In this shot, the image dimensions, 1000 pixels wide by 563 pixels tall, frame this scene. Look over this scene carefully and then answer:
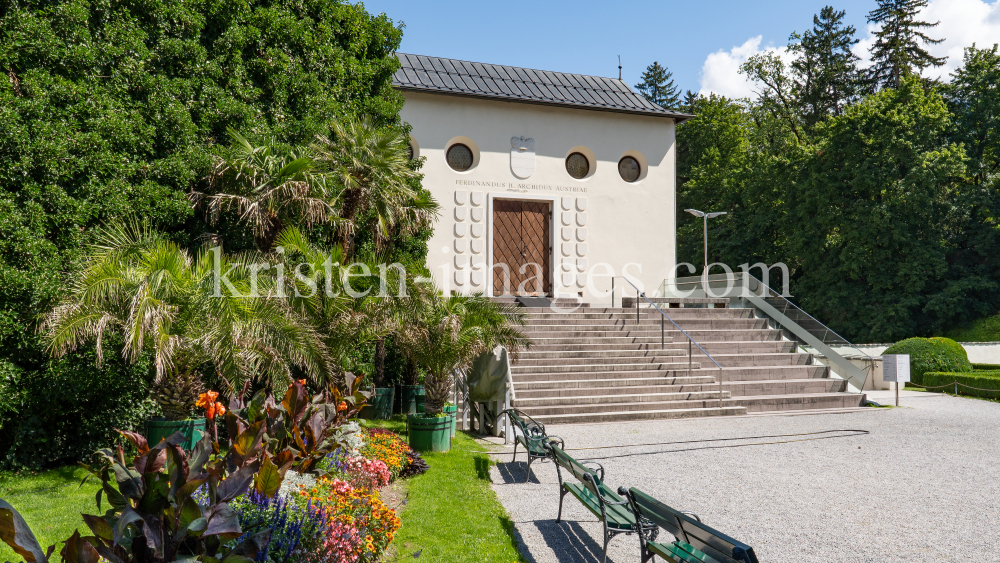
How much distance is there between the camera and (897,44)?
120 ft

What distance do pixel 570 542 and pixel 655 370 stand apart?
8.97m

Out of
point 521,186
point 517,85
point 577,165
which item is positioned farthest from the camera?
point 577,165

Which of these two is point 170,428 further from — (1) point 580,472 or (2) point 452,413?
(1) point 580,472

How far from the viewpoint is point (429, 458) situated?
8680 millimetres

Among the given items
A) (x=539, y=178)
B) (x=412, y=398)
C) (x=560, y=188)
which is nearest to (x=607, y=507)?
(x=412, y=398)

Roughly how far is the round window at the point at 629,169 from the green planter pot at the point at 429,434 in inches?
531

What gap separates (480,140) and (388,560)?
600 inches

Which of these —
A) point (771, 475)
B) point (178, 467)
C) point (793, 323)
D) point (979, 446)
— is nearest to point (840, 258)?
point (793, 323)

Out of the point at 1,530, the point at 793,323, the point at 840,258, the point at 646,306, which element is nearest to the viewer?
the point at 1,530

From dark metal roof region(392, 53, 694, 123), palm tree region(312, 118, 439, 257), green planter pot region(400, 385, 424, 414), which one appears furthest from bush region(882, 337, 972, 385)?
palm tree region(312, 118, 439, 257)

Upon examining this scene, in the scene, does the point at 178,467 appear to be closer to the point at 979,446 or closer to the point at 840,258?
the point at 979,446

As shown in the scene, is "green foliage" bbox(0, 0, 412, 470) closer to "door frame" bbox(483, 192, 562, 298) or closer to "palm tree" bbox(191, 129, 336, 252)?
"palm tree" bbox(191, 129, 336, 252)

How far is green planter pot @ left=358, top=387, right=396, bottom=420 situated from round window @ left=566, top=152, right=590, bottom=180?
33.0 ft

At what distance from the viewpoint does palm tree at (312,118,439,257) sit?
12375 mm
